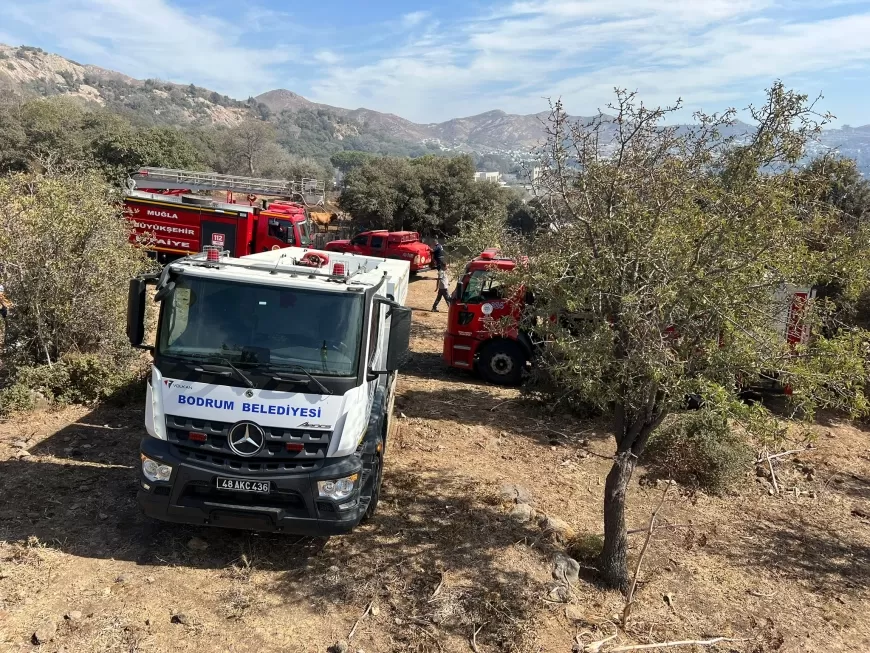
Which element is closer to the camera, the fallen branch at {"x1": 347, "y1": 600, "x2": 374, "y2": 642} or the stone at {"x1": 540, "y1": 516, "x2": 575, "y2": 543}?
the fallen branch at {"x1": 347, "y1": 600, "x2": 374, "y2": 642}

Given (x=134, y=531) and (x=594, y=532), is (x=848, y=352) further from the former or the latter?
(x=134, y=531)

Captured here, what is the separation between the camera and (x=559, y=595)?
4.99m

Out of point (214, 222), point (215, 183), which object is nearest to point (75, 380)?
point (214, 222)

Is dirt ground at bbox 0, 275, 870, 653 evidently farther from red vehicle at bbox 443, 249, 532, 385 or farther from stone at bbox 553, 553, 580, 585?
red vehicle at bbox 443, 249, 532, 385

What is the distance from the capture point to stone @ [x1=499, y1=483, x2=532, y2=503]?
21.8 ft

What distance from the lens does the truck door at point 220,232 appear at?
19.7m

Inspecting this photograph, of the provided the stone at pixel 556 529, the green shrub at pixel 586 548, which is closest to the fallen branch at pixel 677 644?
the green shrub at pixel 586 548

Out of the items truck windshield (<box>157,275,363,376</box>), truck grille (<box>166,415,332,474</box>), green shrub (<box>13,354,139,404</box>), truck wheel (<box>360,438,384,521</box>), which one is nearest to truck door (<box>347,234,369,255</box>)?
green shrub (<box>13,354,139,404</box>)

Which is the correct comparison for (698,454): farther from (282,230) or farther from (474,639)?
(282,230)

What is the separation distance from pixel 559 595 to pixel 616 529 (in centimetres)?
72

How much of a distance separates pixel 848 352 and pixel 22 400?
8.94 meters

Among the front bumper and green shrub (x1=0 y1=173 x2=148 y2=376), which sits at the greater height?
green shrub (x1=0 y1=173 x2=148 y2=376)

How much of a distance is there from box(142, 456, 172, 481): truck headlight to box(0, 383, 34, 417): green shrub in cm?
443

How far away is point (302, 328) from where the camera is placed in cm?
502
